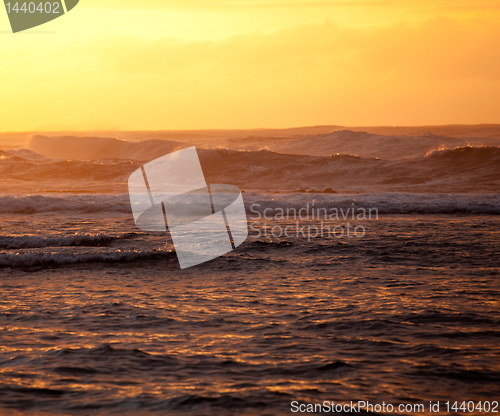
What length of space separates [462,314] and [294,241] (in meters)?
4.80

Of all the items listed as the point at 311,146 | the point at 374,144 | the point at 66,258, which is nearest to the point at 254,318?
the point at 66,258

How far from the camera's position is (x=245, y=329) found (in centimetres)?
503

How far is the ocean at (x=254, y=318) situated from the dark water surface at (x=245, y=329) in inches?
0.7

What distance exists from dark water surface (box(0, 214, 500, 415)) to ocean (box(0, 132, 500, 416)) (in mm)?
17

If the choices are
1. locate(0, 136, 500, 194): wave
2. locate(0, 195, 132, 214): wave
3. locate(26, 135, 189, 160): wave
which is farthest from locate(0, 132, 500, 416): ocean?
locate(26, 135, 189, 160): wave

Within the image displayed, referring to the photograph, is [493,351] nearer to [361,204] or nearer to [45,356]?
[45,356]

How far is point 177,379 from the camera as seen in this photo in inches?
156

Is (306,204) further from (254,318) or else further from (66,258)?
(254,318)

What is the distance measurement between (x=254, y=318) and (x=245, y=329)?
0.34m

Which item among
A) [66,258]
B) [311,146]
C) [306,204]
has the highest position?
[66,258]

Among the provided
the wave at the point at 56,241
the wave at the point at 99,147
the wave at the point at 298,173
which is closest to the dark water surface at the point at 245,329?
the wave at the point at 56,241

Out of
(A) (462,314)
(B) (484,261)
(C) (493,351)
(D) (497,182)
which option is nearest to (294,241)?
(B) (484,261)

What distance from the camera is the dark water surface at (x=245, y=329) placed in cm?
373

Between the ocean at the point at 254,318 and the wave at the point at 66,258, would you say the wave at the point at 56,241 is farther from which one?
the wave at the point at 66,258
